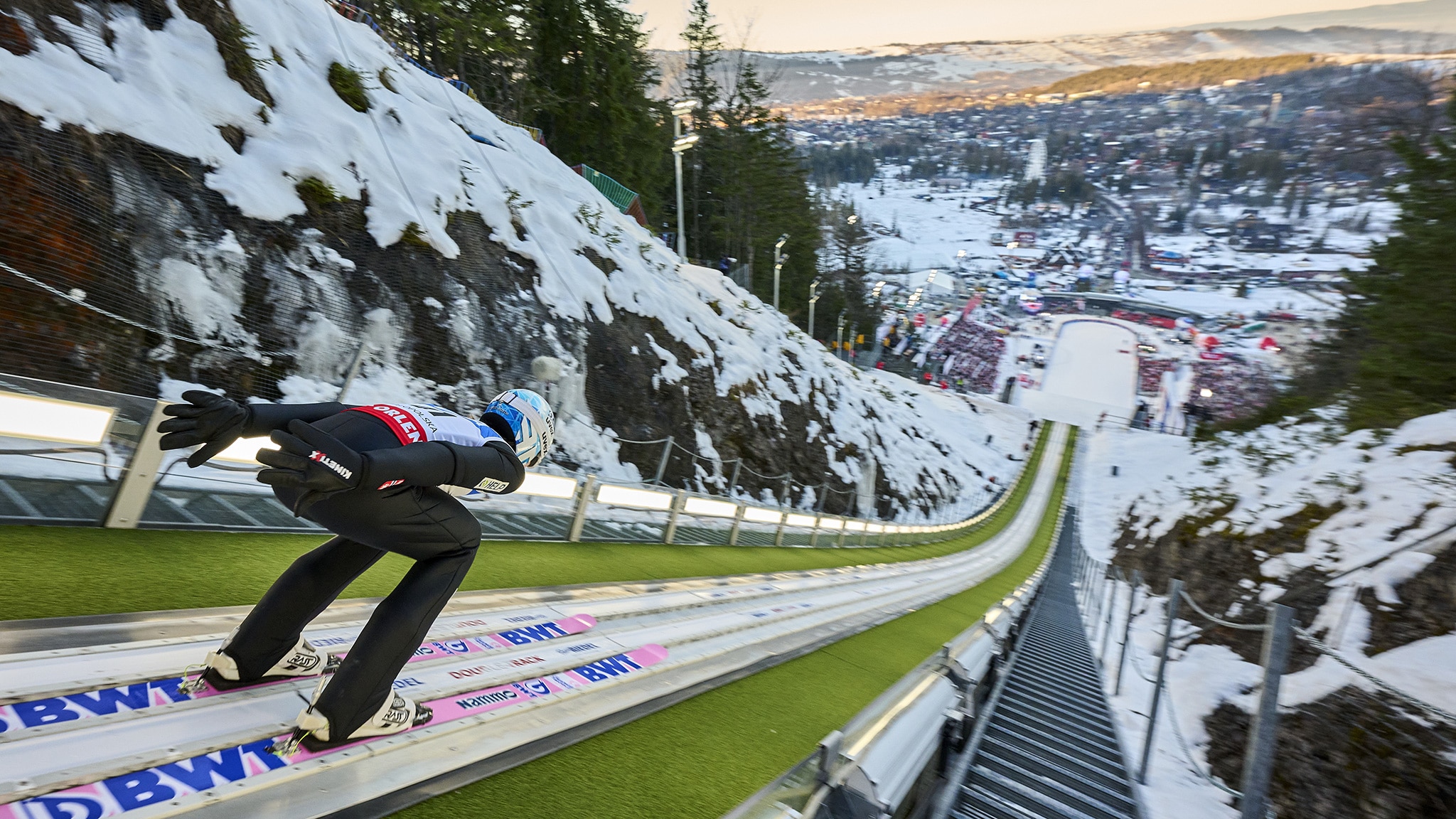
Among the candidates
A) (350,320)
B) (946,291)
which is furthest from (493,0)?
(946,291)

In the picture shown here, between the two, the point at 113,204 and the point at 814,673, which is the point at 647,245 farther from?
the point at 814,673

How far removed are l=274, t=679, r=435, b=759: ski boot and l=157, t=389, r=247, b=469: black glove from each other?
980 mm

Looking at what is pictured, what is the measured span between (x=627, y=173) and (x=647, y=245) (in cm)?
2299

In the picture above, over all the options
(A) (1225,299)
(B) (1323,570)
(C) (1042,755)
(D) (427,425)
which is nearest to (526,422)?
(D) (427,425)

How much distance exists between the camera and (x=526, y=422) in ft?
9.89

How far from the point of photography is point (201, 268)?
345 inches

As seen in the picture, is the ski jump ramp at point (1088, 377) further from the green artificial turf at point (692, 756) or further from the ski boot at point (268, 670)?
the ski boot at point (268, 670)

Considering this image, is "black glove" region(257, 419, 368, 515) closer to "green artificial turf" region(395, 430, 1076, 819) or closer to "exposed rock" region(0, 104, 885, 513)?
"green artificial turf" region(395, 430, 1076, 819)

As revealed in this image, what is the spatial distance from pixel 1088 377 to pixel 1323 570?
100025 millimetres

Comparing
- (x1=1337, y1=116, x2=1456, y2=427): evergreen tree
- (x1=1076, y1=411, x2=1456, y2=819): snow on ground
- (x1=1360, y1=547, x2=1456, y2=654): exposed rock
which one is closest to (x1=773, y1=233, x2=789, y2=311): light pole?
(x1=1337, y1=116, x2=1456, y2=427): evergreen tree

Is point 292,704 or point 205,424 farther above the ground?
point 205,424

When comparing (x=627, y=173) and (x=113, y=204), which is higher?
(x=627, y=173)

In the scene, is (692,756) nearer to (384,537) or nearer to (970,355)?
(384,537)

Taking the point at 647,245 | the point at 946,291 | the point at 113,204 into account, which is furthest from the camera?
the point at 946,291
